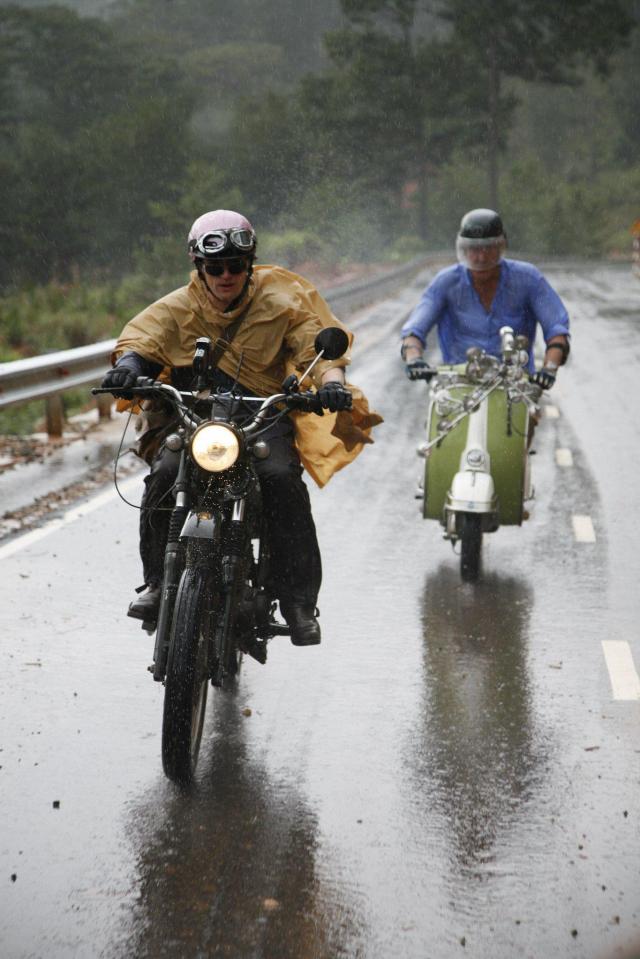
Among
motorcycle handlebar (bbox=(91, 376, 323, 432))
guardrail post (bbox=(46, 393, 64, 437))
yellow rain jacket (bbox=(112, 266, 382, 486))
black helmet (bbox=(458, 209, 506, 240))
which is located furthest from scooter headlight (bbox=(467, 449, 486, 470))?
guardrail post (bbox=(46, 393, 64, 437))

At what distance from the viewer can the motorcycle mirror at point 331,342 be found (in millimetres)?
5426

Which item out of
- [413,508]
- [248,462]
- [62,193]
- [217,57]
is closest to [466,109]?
[217,57]

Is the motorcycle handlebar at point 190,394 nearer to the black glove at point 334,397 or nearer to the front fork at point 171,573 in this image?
the black glove at point 334,397

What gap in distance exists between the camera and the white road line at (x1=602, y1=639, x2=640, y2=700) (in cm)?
659

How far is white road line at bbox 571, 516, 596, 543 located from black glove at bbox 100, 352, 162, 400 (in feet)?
14.6

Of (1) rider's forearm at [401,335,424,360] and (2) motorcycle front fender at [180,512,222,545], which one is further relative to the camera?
(1) rider's forearm at [401,335,424,360]

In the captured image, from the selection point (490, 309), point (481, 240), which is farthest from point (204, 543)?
point (490, 309)

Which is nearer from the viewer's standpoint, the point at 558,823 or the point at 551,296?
the point at 558,823

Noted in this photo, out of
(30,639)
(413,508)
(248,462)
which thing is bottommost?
(413,508)

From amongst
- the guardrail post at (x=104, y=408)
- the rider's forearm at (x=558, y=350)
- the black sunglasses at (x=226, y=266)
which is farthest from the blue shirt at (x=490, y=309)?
the guardrail post at (x=104, y=408)

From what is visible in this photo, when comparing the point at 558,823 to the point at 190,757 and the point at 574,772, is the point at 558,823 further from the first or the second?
the point at 190,757

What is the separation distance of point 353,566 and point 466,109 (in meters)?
78.1

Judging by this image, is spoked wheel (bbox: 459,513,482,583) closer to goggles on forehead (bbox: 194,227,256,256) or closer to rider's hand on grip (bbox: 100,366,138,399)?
goggles on forehead (bbox: 194,227,256,256)

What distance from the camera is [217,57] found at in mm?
95312
